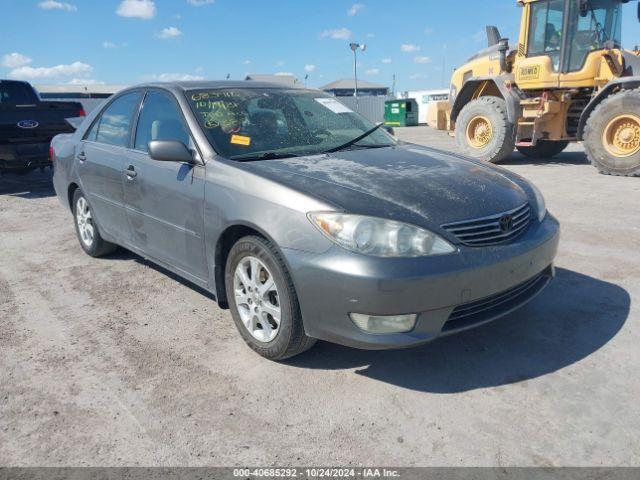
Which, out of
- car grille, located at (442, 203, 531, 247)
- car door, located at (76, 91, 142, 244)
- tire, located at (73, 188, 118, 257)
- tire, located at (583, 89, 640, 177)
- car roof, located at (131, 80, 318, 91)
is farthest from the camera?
tire, located at (583, 89, 640, 177)

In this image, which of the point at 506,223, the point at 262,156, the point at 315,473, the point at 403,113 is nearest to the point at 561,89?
the point at 506,223

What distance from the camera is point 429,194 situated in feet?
9.39

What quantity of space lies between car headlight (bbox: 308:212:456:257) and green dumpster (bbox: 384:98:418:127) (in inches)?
1294

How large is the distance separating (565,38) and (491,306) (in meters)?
8.81

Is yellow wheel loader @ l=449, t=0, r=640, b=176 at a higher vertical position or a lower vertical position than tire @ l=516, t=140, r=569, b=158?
higher

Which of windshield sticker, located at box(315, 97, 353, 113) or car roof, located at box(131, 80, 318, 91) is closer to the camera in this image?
car roof, located at box(131, 80, 318, 91)

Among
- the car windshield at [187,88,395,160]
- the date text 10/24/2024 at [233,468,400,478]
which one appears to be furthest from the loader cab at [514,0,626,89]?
the date text 10/24/2024 at [233,468,400,478]

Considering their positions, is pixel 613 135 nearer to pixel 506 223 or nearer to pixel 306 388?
pixel 506 223

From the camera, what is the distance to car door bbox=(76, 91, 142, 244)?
163 inches

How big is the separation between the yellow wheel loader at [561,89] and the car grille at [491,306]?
7075 millimetres

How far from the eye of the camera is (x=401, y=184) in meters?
2.95

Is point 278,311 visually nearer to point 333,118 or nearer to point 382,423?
point 382,423

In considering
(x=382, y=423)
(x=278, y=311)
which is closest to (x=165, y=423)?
(x=278, y=311)

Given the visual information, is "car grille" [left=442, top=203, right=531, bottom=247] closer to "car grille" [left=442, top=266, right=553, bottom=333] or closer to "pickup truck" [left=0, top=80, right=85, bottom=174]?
"car grille" [left=442, top=266, right=553, bottom=333]
